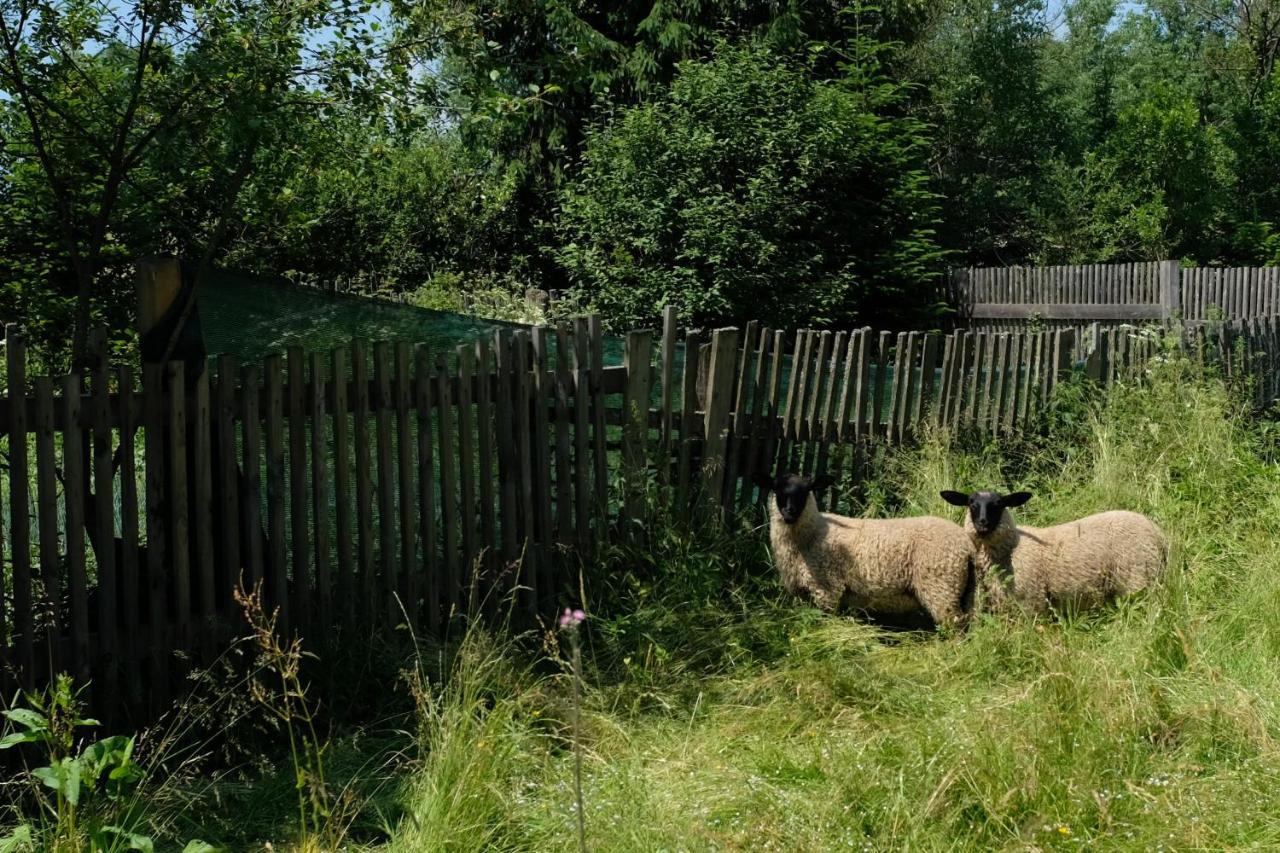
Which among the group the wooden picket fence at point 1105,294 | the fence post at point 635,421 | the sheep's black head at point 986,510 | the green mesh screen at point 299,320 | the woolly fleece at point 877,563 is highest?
the wooden picket fence at point 1105,294

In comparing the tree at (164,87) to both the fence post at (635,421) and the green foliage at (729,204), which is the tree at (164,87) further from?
the green foliage at (729,204)

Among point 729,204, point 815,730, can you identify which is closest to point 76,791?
point 815,730

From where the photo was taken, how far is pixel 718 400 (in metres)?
7.36

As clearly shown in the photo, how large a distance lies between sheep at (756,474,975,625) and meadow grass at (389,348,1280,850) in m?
0.15

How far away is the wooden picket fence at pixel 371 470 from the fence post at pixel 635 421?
13mm

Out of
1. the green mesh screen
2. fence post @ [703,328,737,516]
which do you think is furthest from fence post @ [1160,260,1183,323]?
the green mesh screen

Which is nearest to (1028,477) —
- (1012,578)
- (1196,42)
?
(1012,578)

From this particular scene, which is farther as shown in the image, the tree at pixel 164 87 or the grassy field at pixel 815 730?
the tree at pixel 164 87

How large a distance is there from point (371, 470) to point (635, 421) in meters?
1.57

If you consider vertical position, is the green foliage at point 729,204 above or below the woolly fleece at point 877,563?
above

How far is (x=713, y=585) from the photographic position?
21.0ft

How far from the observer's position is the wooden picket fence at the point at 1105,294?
1781cm

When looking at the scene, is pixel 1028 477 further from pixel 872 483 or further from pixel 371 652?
pixel 371 652

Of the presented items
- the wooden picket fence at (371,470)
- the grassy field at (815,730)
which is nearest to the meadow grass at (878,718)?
the grassy field at (815,730)
